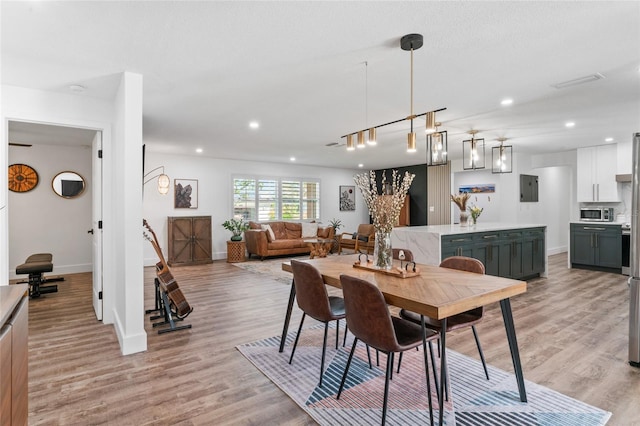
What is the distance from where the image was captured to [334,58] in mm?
2822

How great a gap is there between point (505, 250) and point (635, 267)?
2526mm

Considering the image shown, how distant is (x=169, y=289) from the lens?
139 inches

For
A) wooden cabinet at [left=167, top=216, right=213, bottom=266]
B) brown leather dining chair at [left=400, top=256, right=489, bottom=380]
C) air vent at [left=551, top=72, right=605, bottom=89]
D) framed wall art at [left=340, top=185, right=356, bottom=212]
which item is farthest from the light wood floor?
framed wall art at [left=340, top=185, right=356, bottom=212]

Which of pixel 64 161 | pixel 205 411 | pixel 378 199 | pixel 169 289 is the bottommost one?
pixel 205 411

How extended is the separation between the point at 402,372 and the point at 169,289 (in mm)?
2408

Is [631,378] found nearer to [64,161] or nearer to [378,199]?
[378,199]

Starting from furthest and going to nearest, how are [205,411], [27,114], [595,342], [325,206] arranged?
[325,206] → [27,114] → [595,342] → [205,411]

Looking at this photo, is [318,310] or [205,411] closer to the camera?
[205,411]

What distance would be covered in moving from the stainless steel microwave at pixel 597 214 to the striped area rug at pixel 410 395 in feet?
19.3

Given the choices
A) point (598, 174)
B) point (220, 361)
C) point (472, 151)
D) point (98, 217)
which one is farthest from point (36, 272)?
point (598, 174)

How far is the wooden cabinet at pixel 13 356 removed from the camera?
1.17 m

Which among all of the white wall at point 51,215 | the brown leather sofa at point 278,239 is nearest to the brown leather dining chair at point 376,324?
the brown leather sofa at point 278,239

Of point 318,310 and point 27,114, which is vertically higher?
point 27,114

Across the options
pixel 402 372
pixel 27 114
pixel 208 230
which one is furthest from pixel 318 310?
pixel 208 230
